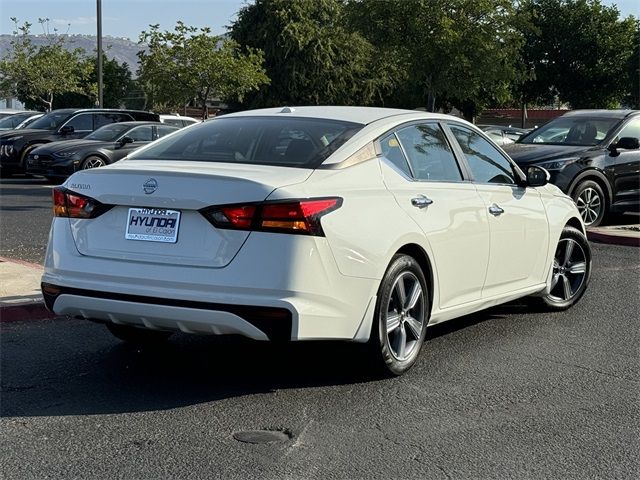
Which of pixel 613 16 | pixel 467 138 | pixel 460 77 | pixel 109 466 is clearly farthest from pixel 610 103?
pixel 109 466

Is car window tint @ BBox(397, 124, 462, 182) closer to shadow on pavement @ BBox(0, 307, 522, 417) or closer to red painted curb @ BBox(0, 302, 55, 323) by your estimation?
shadow on pavement @ BBox(0, 307, 522, 417)

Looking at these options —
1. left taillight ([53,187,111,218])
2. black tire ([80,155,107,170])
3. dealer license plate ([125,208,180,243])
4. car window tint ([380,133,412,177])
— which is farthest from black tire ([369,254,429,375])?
black tire ([80,155,107,170])

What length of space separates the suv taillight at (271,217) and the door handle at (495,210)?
2.03 m

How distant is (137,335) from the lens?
642 centimetres

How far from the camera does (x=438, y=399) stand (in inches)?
209

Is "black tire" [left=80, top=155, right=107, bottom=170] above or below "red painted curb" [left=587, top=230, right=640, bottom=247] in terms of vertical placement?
below

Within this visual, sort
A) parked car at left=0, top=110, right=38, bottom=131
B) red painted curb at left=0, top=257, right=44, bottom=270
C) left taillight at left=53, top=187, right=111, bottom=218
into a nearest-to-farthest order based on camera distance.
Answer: left taillight at left=53, top=187, right=111, bottom=218, red painted curb at left=0, top=257, right=44, bottom=270, parked car at left=0, top=110, right=38, bottom=131

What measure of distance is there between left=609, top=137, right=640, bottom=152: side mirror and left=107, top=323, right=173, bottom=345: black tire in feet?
30.0

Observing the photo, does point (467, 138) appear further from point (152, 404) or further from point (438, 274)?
point (152, 404)

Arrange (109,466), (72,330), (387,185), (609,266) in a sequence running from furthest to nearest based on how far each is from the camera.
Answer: (609,266)
(72,330)
(387,185)
(109,466)

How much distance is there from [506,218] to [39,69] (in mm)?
39626

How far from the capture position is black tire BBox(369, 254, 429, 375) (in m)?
5.45

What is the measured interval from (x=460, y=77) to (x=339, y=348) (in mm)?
16977

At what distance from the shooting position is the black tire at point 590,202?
43.7ft
